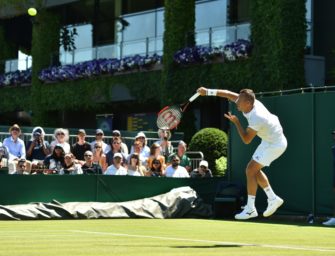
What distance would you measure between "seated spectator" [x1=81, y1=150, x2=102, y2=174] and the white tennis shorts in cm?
671

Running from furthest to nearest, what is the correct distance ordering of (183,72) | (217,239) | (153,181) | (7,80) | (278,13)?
(7,80) < (183,72) < (278,13) < (153,181) < (217,239)

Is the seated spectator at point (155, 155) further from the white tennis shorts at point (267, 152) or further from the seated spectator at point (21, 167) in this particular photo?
the white tennis shorts at point (267, 152)

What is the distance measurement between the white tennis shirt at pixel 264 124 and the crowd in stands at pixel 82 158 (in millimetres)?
6537

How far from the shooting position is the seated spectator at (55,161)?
17.9 meters

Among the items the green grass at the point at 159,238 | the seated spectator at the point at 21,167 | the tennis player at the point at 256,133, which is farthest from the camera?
the seated spectator at the point at 21,167

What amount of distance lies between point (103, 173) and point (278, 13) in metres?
9.77

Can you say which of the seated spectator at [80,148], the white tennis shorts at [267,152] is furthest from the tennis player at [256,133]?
the seated spectator at [80,148]

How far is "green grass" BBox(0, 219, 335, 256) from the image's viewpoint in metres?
9.30

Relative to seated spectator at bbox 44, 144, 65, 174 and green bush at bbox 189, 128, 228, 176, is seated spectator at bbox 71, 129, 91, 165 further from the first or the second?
green bush at bbox 189, 128, 228, 176

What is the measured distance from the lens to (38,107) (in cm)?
3762

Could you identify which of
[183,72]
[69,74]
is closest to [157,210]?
[183,72]

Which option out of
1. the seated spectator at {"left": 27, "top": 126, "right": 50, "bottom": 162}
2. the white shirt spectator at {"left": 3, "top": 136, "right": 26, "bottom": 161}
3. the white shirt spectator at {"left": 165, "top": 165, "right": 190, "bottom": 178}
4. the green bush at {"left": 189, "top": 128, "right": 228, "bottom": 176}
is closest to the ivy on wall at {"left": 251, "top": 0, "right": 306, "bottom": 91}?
the green bush at {"left": 189, "top": 128, "right": 228, "bottom": 176}

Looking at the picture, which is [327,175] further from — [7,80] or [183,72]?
[7,80]

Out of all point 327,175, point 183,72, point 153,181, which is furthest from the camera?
point 183,72
